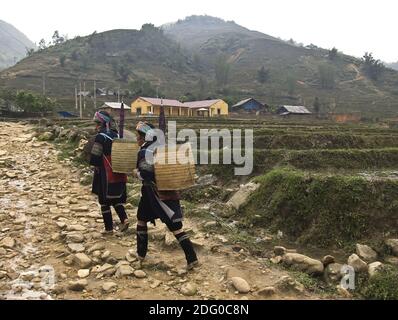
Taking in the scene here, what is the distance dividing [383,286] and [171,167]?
2913 mm

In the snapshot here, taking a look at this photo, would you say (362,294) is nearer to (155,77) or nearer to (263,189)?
(263,189)

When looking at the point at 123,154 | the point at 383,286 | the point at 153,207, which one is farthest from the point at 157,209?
the point at 383,286

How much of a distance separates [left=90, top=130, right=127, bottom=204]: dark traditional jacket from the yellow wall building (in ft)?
158

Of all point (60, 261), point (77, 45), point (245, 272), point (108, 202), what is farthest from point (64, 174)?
point (77, 45)

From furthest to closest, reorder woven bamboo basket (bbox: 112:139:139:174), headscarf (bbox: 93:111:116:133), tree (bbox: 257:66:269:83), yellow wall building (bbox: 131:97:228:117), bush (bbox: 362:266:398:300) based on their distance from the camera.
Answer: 1. tree (bbox: 257:66:269:83)
2. yellow wall building (bbox: 131:97:228:117)
3. headscarf (bbox: 93:111:116:133)
4. woven bamboo basket (bbox: 112:139:139:174)
5. bush (bbox: 362:266:398:300)

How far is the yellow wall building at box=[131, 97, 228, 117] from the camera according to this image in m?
55.9

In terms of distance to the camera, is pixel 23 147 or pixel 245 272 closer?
pixel 245 272

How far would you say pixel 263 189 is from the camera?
29.2 feet

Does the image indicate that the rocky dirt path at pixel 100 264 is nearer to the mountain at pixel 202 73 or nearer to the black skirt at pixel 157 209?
the black skirt at pixel 157 209

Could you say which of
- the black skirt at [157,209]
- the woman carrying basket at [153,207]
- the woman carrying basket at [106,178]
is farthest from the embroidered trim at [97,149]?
the black skirt at [157,209]

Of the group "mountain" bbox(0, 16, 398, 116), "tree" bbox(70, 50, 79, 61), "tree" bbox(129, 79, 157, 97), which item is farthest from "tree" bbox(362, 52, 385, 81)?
"tree" bbox(70, 50, 79, 61)

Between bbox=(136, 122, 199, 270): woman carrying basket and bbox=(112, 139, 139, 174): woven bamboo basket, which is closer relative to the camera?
bbox=(136, 122, 199, 270): woman carrying basket

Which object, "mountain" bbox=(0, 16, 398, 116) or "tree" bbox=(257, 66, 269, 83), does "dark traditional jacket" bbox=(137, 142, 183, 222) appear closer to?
"mountain" bbox=(0, 16, 398, 116)
